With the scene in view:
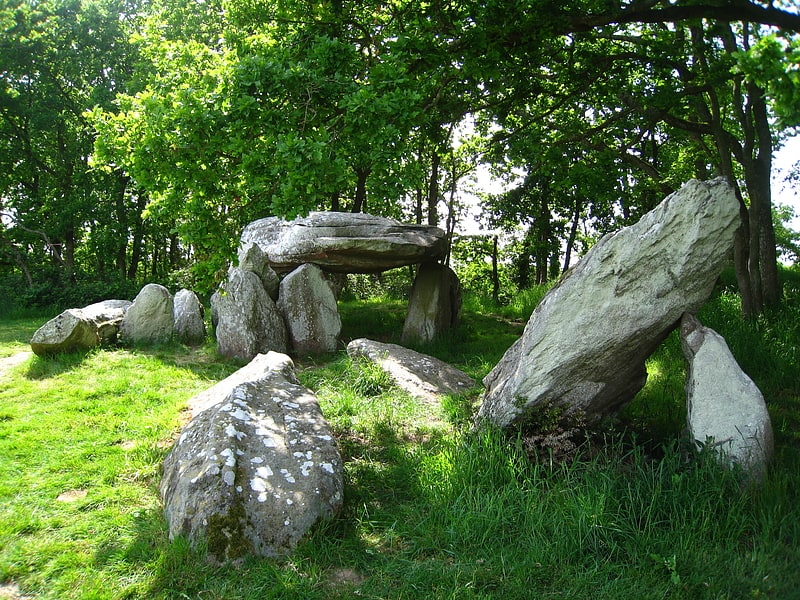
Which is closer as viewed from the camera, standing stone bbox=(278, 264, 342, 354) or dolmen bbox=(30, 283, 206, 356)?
dolmen bbox=(30, 283, 206, 356)

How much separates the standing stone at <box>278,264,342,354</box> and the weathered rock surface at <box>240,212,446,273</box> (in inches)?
22.0

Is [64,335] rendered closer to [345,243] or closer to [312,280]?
[312,280]

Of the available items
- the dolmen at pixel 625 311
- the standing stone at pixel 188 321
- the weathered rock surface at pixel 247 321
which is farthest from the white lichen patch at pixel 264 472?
the standing stone at pixel 188 321

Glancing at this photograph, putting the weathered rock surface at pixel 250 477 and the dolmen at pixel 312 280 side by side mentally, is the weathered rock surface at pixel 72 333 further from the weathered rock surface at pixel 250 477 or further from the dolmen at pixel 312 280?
the weathered rock surface at pixel 250 477

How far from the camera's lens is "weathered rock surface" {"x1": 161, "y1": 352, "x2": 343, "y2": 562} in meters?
3.97

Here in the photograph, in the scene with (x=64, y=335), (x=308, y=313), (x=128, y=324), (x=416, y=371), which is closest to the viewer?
(x=416, y=371)

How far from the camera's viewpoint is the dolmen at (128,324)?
9281 millimetres

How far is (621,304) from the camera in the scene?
5.36m

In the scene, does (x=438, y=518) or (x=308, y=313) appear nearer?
(x=438, y=518)

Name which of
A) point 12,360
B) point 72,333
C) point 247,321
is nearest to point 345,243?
point 247,321

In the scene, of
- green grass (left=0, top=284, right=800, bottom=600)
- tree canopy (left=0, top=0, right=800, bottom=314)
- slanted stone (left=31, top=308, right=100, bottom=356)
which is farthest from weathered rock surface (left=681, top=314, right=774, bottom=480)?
slanted stone (left=31, top=308, right=100, bottom=356)

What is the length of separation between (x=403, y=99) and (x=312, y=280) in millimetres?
5496

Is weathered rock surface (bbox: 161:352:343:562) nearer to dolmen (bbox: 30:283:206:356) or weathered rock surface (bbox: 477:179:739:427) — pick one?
weathered rock surface (bbox: 477:179:739:427)

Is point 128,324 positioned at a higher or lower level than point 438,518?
higher
